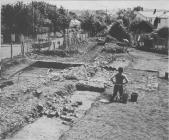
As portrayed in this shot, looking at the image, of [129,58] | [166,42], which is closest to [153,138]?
[129,58]

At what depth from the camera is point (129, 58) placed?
25969mm

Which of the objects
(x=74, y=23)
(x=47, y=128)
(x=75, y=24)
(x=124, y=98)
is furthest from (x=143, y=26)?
(x=47, y=128)

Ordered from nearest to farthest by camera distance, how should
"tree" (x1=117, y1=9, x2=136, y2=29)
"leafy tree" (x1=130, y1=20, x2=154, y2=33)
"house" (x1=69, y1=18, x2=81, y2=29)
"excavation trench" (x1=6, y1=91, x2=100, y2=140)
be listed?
"excavation trench" (x1=6, y1=91, x2=100, y2=140) < "leafy tree" (x1=130, y1=20, x2=154, y2=33) < "tree" (x1=117, y1=9, x2=136, y2=29) < "house" (x1=69, y1=18, x2=81, y2=29)

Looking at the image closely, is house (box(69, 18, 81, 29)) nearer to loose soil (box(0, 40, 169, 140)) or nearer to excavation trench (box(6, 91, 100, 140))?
loose soil (box(0, 40, 169, 140))

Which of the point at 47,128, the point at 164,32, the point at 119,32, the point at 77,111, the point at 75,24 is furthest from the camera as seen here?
the point at 75,24

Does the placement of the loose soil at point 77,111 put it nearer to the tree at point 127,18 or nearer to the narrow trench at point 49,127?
the narrow trench at point 49,127

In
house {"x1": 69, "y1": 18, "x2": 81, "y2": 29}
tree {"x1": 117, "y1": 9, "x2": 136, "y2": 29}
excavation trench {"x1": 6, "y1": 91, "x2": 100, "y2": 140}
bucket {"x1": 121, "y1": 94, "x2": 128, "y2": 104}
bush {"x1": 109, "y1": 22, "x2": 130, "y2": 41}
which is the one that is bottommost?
excavation trench {"x1": 6, "y1": 91, "x2": 100, "y2": 140}

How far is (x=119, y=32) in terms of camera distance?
37656 millimetres

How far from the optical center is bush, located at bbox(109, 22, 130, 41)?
37.2m

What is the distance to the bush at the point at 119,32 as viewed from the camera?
37.2 meters

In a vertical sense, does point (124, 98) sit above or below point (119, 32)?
below

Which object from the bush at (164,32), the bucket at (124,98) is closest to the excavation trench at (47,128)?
the bucket at (124,98)

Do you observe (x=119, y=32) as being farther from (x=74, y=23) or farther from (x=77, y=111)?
(x=74, y=23)

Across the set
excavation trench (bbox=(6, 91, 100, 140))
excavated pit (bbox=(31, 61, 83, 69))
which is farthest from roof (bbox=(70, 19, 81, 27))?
excavation trench (bbox=(6, 91, 100, 140))
